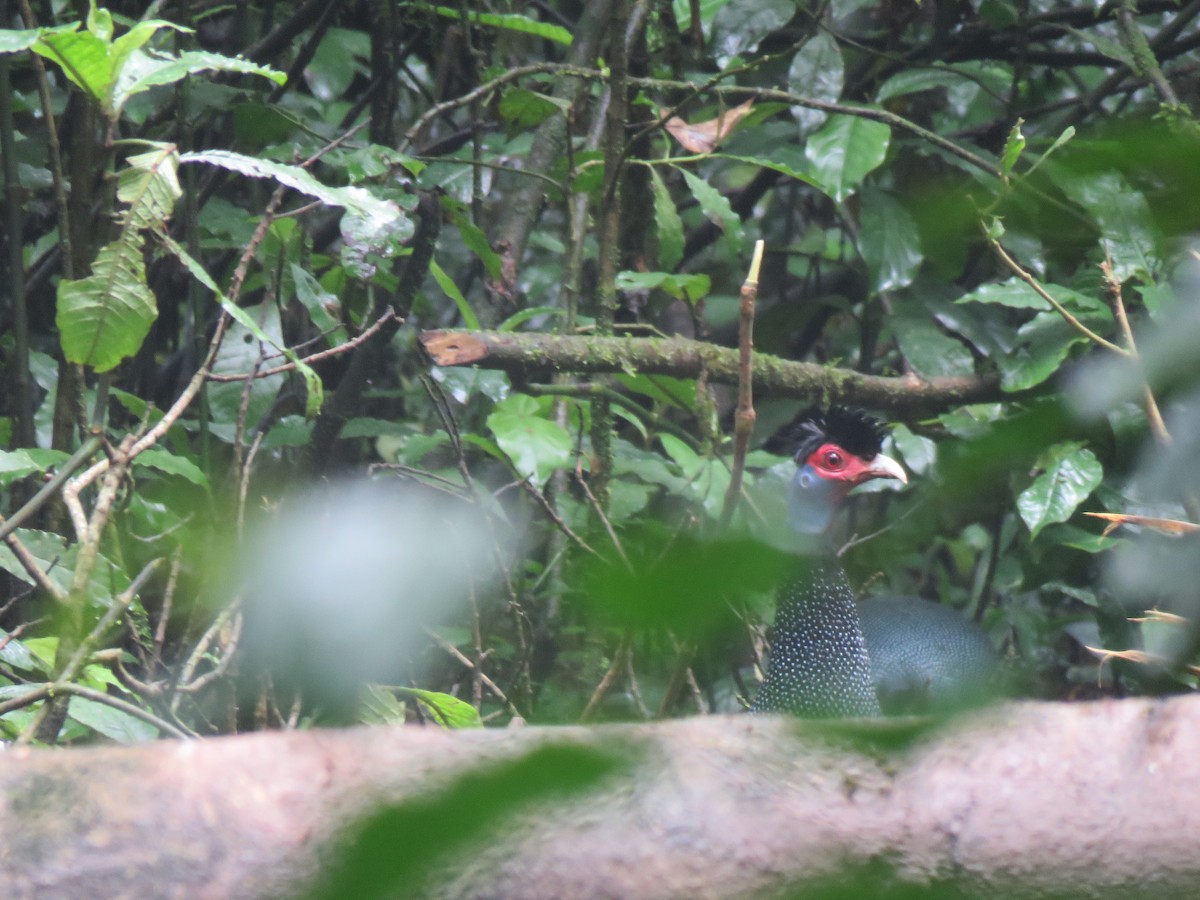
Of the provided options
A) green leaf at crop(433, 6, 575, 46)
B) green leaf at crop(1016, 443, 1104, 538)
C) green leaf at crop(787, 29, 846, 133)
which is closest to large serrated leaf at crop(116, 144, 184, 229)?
green leaf at crop(433, 6, 575, 46)

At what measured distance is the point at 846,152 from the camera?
2.35 m

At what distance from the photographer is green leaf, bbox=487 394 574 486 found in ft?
6.03

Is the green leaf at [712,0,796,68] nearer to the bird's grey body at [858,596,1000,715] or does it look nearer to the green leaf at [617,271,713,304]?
the green leaf at [617,271,713,304]

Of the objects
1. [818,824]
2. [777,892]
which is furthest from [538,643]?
[777,892]

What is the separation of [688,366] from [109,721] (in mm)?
1068

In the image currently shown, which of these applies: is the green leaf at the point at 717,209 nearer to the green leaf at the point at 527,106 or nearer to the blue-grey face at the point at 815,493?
the green leaf at the point at 527,106

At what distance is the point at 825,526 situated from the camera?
7.57ft

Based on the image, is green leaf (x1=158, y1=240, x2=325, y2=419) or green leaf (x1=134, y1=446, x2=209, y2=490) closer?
green leaf (x1=158, y1=240, x2=325, y2=419)

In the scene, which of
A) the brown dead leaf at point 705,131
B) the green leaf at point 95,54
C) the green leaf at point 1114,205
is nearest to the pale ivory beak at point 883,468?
the brown dead leaf at point 705,131

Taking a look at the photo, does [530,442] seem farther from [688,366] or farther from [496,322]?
[496,322]

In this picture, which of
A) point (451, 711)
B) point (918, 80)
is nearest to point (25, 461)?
point (451, 711)

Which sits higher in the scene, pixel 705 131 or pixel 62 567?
pixel 705 131

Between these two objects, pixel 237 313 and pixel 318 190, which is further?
pixel 318 190

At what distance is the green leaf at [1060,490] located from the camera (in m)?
2.03
